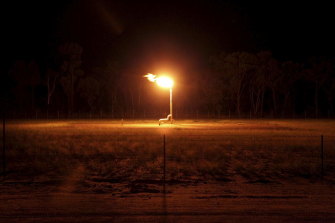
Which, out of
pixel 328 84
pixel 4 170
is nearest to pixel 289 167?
pixel 4 170

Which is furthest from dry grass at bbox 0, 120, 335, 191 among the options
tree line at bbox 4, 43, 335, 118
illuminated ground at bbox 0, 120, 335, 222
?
tree line at bbox 4, 43, 335, 118

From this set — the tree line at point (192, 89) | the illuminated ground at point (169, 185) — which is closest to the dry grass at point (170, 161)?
the illuminated ground at point (169, 185)

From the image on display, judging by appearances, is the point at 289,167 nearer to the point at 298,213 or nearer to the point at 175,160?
the point at 175,160

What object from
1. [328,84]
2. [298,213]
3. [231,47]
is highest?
[231,47]

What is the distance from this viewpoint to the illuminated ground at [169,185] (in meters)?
8.73

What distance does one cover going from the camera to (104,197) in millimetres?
10203

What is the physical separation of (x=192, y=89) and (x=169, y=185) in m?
57.5

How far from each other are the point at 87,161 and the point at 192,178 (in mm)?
5490

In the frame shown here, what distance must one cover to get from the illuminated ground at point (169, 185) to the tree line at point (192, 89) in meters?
44.8

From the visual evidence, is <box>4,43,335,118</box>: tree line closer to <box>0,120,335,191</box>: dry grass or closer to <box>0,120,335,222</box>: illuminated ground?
<box>0,120,335,191</box>: dry grass

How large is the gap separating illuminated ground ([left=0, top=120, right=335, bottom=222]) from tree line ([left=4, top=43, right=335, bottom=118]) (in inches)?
1765

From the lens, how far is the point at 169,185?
1167cm

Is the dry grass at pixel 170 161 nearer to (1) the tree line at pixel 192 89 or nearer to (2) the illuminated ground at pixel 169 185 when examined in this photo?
(2) the illuminated ground at pixel 169 185

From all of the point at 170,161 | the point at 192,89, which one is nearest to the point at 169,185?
the point at 170,161
